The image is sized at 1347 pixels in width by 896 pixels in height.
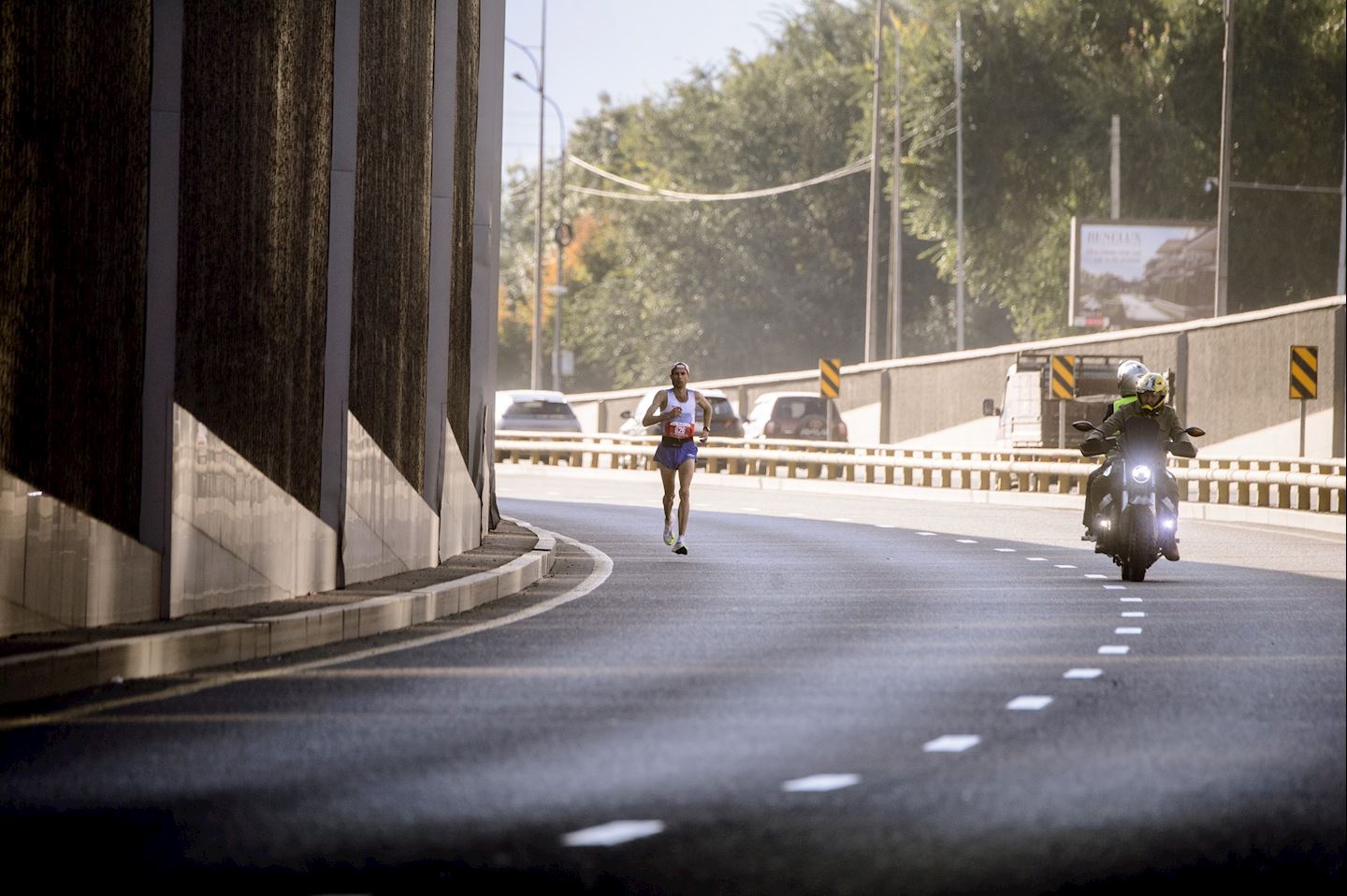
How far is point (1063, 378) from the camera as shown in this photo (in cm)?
3797

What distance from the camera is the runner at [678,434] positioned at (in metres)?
21.0

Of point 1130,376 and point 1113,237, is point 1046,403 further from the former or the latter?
point 1130,376

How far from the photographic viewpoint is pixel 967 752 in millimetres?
8586

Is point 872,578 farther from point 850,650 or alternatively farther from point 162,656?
point 162,656

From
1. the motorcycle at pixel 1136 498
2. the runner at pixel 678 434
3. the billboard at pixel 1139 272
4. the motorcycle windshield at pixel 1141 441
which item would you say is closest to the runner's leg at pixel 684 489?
the runner at pixel 678 434

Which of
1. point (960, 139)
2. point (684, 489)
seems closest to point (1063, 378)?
point (684, 489)

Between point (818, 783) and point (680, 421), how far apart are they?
1326 cm

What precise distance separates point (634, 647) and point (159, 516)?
8.69ft

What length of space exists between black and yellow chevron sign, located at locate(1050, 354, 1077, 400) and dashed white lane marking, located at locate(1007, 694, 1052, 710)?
91.2 ft

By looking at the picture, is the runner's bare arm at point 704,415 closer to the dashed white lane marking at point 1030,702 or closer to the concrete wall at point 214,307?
the concrete wall at point 214,307

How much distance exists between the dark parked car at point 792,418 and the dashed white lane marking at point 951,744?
128ft

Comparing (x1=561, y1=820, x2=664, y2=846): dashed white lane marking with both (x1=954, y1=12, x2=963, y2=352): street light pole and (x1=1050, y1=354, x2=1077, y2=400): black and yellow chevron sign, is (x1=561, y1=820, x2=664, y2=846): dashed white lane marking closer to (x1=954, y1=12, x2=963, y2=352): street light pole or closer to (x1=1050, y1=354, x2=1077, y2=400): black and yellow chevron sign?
(x1=1050, y1=354, x2=1077, y2=400): black and yellow chevron sign

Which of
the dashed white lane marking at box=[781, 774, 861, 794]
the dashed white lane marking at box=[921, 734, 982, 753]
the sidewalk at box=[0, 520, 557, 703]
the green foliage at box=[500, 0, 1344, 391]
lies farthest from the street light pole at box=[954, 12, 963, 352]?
the dashed white lane marking at box=[781, 774, 861, 794]

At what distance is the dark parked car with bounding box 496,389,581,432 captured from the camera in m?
50.6
